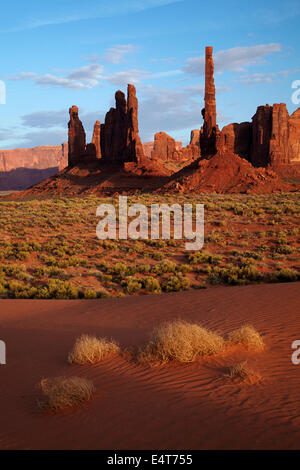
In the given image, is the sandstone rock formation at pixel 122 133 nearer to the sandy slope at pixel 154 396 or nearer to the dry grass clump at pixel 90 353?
the sandy slope at pixel 154 396

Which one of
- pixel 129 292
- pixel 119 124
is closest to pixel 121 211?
pixel 129 292

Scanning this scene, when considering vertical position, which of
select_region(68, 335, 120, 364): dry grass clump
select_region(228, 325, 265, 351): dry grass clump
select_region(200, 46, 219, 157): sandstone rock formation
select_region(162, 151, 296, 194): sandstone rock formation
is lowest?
select_region(68, 335, 120, 364): dry grass clump

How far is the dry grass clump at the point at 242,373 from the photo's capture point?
4988 millimetres

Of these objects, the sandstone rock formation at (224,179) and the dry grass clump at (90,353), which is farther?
the sandstone rock formation at (224,179)

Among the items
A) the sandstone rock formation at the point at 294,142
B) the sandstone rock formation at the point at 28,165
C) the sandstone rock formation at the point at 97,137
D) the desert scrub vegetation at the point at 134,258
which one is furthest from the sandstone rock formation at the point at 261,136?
the sandstone rock formation at the point at 28,165

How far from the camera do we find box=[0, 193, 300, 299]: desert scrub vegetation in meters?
13.8

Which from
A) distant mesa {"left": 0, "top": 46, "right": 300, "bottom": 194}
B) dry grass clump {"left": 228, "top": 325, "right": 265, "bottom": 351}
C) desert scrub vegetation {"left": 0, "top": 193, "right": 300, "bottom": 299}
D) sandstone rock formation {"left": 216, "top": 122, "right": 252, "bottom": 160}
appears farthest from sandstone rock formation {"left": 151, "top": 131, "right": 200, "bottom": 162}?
dry grass clump {"left": 228, "top": 325, "right": 265, "bottom": 351}

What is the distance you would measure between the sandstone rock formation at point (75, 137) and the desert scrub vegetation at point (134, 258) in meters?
50.3

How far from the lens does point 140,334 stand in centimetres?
771

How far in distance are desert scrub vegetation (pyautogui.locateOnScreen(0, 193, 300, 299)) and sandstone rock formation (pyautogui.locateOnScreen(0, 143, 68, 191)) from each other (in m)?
134

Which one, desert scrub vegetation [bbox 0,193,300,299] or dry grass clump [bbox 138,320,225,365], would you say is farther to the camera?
desert scrub vegetation [bbox 0,193,300,299]

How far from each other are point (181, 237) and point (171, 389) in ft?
55.0

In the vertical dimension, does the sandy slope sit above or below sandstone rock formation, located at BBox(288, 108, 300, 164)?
below

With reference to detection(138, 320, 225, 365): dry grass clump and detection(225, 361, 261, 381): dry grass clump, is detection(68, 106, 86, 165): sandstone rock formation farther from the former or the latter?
detection(225, 361, 261, 381): dry grass clump
